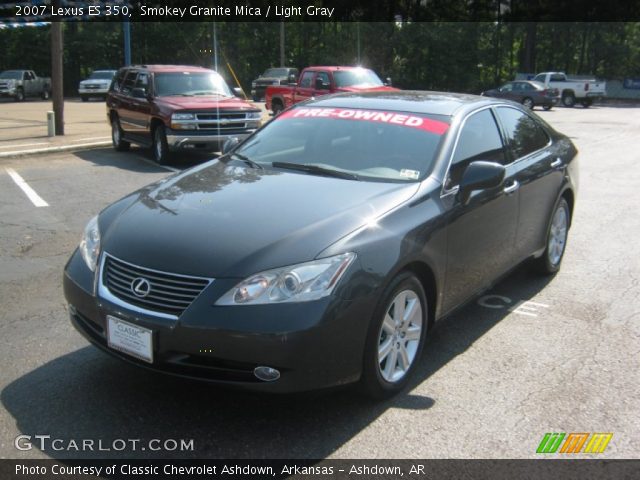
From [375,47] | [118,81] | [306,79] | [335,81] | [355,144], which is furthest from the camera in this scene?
[375,47]

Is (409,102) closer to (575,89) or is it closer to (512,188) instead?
(512,188)

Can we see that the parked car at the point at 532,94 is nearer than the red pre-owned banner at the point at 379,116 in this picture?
No

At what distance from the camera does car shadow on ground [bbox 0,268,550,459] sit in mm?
3166

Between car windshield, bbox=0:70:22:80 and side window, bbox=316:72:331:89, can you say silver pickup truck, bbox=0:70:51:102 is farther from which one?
side window, bbox=316:72:331:89

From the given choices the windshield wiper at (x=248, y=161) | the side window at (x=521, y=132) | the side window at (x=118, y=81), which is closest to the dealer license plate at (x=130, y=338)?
the windshield wiper at (x=248, y=161)

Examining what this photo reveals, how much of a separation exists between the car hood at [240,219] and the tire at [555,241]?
225 cm

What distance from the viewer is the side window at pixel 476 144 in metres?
4.31

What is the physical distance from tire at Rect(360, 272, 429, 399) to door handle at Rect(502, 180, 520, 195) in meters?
1.30

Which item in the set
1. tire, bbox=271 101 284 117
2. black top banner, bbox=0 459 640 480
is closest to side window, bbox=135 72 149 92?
tire, bbox=271 101 284 117

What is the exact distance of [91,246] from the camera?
12.4ft

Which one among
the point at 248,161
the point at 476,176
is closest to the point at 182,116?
the point at 248,161

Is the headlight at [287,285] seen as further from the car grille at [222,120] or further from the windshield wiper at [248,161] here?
the car grille at [222,120]

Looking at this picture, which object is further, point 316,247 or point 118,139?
point 118,139

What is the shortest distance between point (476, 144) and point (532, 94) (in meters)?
29.4
